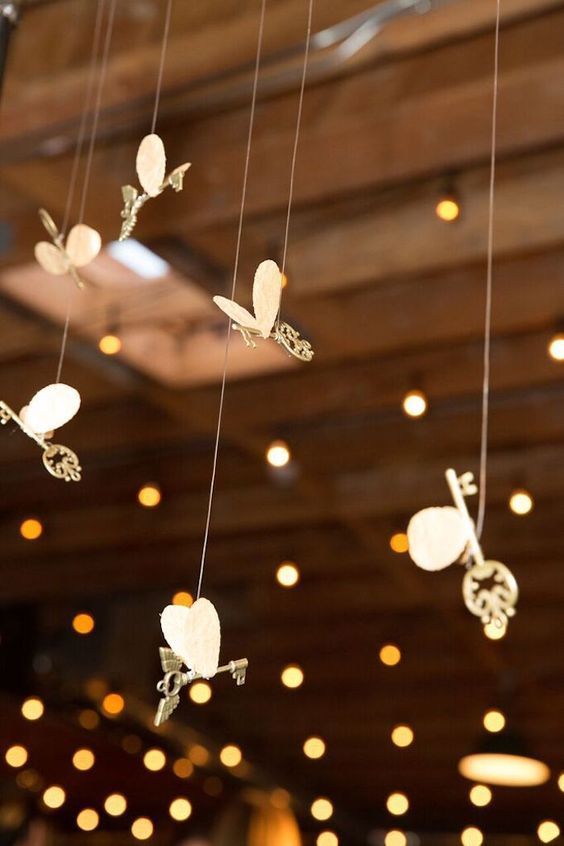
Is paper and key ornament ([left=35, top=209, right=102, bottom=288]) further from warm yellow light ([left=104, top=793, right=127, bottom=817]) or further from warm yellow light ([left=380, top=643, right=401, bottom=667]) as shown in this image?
warm yellow light ([left=104, top=793, right=127, bottom=817])

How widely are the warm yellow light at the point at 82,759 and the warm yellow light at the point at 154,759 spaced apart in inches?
16.0

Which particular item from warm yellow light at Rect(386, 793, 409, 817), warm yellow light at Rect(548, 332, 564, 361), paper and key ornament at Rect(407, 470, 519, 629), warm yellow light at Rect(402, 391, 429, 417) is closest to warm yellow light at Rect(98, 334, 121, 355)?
warm yellow light at Rect(402, 391, 429, 417)

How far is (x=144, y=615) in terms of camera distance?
8.70 meters

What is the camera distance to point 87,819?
29.2ft

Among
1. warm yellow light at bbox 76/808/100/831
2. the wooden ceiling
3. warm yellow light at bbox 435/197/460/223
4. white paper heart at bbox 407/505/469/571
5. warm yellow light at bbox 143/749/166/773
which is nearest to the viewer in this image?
white paper heart at bbox 407/505/469/571

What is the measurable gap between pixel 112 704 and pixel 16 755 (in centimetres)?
67

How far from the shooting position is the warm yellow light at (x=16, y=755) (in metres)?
8.05

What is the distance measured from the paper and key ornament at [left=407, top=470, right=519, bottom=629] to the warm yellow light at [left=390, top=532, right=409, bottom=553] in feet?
17.2

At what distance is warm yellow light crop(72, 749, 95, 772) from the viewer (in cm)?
827

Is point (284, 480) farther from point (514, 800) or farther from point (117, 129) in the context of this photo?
point (514, 800)

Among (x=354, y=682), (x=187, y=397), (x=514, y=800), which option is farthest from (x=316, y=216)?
(x=514, y=800)

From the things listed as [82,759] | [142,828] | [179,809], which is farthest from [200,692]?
[142,828]

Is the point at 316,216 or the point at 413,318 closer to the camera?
the point at 316,216

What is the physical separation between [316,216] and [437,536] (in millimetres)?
3304
